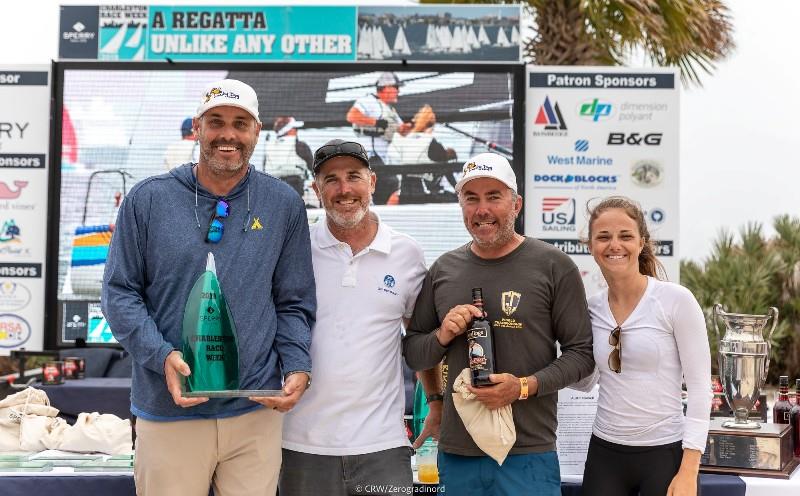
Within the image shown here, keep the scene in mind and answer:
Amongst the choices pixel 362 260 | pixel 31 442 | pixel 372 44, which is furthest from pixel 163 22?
pixel 362 260

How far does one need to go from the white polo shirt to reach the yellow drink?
0.50 m

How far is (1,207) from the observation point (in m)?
5.55

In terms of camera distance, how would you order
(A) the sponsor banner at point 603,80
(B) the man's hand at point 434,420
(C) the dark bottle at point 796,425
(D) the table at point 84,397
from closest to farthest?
(B) the man's hand at point 434,420 < (C) the dark bottle at point 796,425 < (D) the table at point 84,397 < (A) the sponsor banner at point 603,80

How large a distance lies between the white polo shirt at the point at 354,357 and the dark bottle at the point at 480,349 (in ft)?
0.98

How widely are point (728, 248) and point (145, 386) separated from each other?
10.6 meters

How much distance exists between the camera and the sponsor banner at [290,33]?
5.50 m

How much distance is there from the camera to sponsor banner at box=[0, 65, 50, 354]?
5523 mm

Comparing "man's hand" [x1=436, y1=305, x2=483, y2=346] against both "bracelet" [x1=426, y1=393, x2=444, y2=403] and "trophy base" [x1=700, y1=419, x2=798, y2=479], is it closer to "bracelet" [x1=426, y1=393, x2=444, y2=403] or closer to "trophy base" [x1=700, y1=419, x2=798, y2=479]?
"bracelet" [x1=426, y1=393, x2=444, y2=403]

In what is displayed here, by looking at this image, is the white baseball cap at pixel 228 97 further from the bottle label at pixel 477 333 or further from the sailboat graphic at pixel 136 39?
the sailboat graphic at pixel 136 39

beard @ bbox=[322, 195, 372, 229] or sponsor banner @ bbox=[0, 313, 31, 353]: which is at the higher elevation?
beard @ bbox=[322, 195, 372, 229]

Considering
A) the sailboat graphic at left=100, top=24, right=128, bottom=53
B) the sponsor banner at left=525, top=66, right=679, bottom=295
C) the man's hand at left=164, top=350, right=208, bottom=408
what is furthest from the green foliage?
the man's hand at left=164, top=350, right=208, bottom=408

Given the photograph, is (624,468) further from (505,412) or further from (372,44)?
(372,44)

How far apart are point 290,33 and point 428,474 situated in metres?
3.70

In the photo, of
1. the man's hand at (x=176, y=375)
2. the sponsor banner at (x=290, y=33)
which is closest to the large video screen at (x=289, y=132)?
the sponsor banner at (x=290, y=33)
